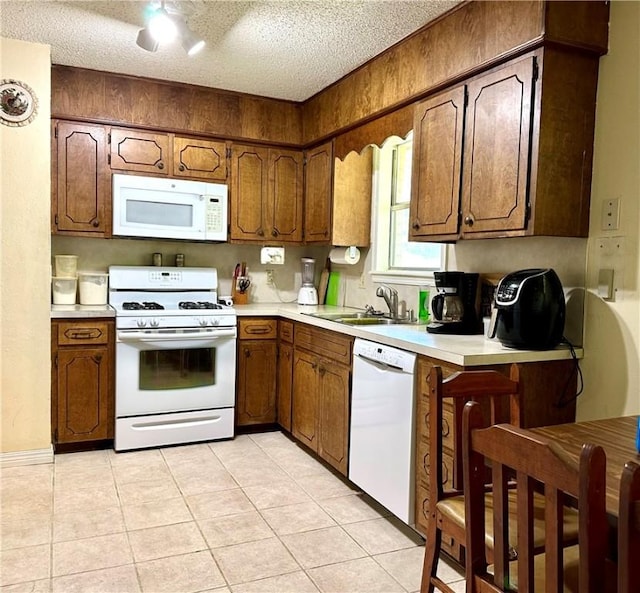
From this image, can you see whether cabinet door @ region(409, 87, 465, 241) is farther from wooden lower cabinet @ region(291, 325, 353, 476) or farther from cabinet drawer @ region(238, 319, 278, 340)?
cabinet drawer @ region(238, 319, 278, 340)

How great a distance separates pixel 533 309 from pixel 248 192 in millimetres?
2524

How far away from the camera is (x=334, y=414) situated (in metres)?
3.15

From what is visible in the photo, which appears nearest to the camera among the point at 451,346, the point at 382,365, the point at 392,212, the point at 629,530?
the point at 629,530

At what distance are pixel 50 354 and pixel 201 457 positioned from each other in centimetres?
112

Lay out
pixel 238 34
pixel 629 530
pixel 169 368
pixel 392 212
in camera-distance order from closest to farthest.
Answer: pixel 629 530 → pixel 238 34 → pixel 169 368 → pixel 392 212


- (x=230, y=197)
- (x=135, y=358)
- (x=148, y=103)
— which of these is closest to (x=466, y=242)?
(x=230, y=197)

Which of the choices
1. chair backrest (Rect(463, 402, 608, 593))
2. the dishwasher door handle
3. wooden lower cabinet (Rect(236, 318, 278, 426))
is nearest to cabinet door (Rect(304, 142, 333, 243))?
wooden lower cabinet (Rect(236, 318, 278, 426))

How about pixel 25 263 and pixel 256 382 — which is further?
pixel 256 382

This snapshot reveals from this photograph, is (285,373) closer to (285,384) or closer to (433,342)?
(285,384)

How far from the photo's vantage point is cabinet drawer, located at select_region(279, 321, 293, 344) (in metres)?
3.77

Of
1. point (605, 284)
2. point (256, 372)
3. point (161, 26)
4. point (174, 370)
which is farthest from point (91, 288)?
point (605, 284)

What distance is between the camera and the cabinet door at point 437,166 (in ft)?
8.68

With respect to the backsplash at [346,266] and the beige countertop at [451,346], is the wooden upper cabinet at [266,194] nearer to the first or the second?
the backsplash at [346,266]

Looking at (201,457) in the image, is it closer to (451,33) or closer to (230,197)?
(230,197)
